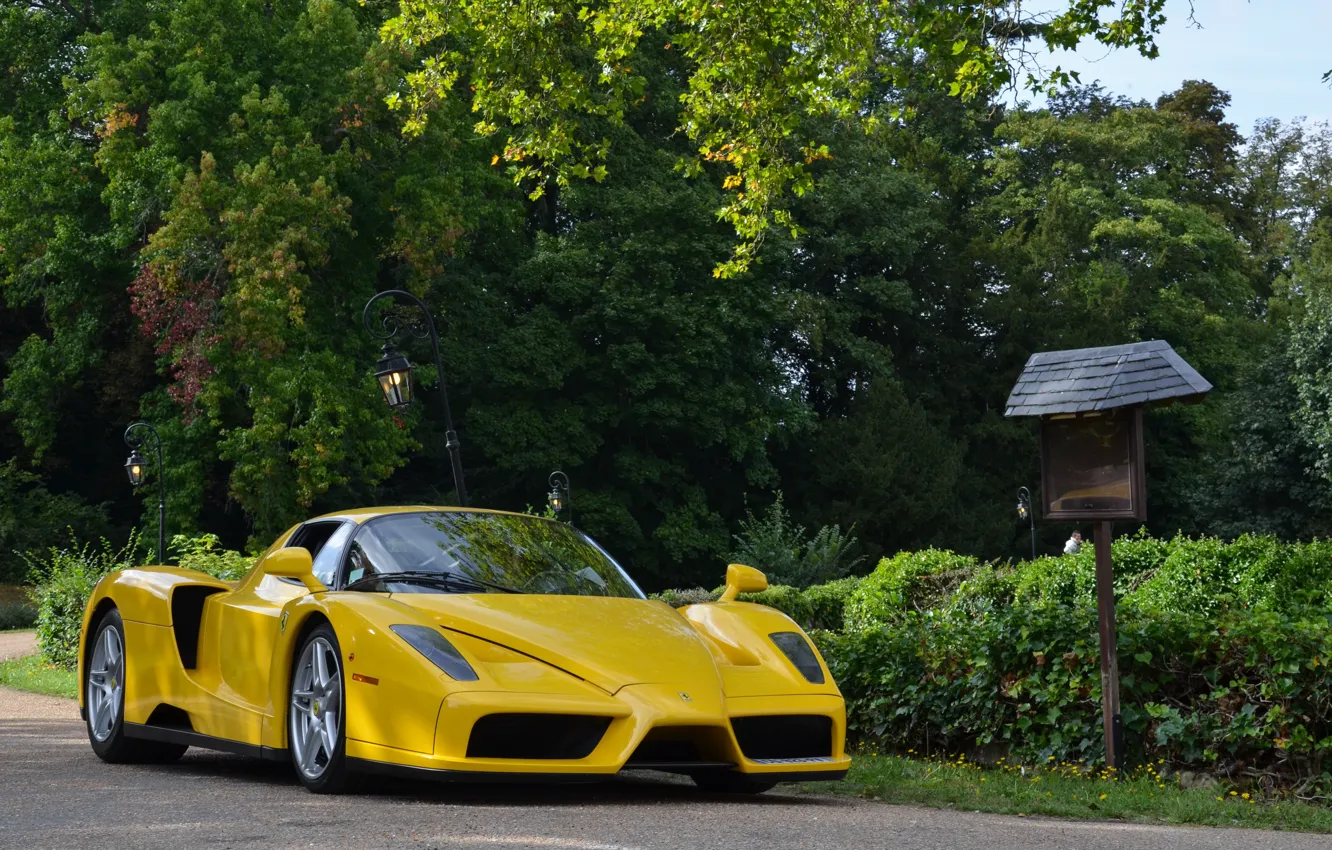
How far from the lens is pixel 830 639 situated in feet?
35.1

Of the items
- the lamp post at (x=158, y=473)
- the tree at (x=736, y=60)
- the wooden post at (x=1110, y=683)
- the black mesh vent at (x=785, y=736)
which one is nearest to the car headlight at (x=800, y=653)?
the black mesh vent at (x=785, y=736)

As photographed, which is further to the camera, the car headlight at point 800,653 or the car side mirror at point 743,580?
the car side mirror at point 743,580

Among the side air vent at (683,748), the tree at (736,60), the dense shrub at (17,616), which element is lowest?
the dense shrub at (17,616)

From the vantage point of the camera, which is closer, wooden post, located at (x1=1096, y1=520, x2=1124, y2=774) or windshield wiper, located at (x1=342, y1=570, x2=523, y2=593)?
windshield wiper, located at (x1=342, y1=570, x2=523, y2=593)

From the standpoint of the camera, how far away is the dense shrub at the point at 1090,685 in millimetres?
8156

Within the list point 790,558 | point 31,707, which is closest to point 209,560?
point 31,707

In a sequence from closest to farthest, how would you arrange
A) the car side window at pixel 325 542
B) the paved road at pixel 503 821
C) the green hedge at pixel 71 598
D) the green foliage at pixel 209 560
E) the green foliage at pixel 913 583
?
the paved road at pixel 503 821 < the car side window at pixel 325 542 < the green foliage at pixel 209 560 < the green foliage at pixel 913 583 < the green hedge at pixel 71 598

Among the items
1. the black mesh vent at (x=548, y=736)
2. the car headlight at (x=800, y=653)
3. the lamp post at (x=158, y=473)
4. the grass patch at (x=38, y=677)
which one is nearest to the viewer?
the black mesh vent at (x=548, y=736)

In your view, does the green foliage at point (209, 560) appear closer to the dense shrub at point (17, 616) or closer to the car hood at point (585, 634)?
the car hood at point (585, 634)

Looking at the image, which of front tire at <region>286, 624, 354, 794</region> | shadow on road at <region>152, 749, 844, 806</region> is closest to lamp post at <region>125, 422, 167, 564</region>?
shadow on road at <region>152, 749, 844, 806</region>

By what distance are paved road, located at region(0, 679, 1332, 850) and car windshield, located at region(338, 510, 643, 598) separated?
964 millimetres

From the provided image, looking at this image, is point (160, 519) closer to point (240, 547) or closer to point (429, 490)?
point (240, 547)

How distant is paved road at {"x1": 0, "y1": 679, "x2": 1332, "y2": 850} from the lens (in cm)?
526

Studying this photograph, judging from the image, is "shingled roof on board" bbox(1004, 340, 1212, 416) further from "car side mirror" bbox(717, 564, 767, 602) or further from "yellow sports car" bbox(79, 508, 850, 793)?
"yellow sports car" bbox(79, 508, 850, 793)
